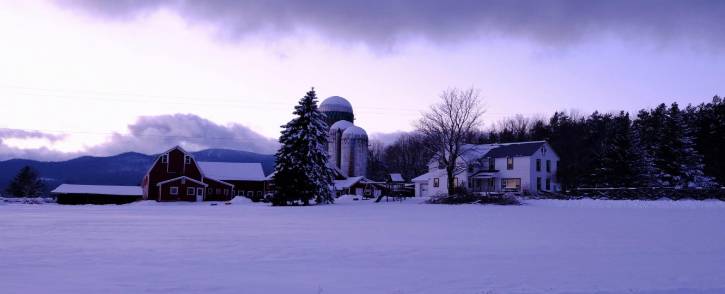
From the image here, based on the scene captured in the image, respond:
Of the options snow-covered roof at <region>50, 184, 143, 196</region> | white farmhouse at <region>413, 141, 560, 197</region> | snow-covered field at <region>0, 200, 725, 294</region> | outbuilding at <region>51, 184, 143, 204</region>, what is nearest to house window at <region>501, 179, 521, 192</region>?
white farmhouse at <region>413, 141, 560, 197</region>

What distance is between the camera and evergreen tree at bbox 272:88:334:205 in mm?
45750

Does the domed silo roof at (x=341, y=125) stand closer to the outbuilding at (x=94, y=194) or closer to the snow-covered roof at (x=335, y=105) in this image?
the snow-covered roof at (x=335, y=105)

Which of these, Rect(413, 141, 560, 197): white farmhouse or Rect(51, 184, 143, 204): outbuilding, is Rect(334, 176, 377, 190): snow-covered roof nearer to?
Rect(413, 141, 560, 197): white farmhouse

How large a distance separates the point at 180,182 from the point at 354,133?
27293mm

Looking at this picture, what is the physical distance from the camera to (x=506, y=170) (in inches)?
2549

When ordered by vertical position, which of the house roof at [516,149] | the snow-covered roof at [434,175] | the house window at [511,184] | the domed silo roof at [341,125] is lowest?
the house window at [511,184]

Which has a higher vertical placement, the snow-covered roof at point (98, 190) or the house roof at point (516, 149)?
the house roof at point (516, 149)

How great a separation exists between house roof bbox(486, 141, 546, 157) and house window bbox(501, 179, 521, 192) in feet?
9.63

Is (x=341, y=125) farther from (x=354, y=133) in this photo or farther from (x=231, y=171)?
(x=231, y=171)

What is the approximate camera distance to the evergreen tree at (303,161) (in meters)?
45.8

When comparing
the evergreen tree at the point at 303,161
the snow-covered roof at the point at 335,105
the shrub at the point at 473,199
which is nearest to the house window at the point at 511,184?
the shrub at the point at 473,199

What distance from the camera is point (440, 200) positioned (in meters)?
48.6

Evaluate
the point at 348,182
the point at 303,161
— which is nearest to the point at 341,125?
the point at 348,182

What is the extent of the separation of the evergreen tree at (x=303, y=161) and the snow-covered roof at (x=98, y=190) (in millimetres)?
30705
